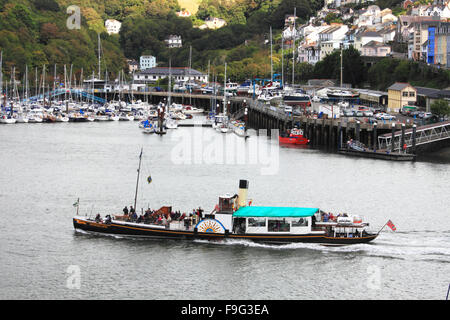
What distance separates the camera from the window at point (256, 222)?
39.7 meters

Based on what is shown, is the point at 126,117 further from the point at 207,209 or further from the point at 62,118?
the point at 207,209

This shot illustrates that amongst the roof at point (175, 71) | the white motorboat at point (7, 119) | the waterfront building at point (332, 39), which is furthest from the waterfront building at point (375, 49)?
the white motorboat at point (7, 119)

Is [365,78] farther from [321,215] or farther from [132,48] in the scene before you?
[132,48]

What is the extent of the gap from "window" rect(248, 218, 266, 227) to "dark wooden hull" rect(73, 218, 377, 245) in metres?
0.46

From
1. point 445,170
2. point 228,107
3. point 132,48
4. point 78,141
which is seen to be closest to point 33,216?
point 445,170

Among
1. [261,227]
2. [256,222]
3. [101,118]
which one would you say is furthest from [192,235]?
[101,118]

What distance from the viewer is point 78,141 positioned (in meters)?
82.1

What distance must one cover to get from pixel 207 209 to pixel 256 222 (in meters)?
7.07

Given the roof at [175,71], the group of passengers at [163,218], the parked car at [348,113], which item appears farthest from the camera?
the roof at [175,71]

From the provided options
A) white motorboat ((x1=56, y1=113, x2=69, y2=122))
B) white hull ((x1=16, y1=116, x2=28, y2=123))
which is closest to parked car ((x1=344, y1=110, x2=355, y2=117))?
white motorboat ((x1=56, y1=113, x2=69, y2=122))

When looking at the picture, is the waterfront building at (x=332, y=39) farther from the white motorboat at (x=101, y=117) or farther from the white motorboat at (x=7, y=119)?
the white motorboat at (x=7, y=119)

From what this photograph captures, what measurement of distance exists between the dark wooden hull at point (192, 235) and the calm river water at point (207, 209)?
1.23 ft

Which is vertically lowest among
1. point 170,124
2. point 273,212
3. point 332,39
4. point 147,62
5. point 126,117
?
point 273,212

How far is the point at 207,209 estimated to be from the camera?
4634 centimetres
